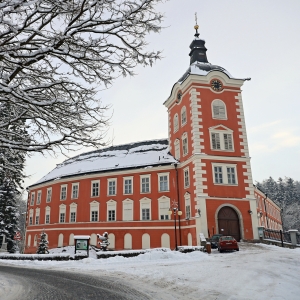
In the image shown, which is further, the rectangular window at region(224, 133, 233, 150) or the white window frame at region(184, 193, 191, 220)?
the rectangular window at region(224, 133, 233, 150)

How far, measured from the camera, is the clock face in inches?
1202

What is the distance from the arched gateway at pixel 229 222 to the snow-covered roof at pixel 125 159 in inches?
294

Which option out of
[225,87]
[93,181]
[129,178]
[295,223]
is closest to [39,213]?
[93,181]

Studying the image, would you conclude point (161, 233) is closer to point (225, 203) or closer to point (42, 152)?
point (225, 203)

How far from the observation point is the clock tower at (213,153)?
26.2 metres

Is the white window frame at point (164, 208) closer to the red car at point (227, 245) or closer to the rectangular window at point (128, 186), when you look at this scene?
the rectangular window at point (128, 186)

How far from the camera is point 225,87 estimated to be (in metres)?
30.7

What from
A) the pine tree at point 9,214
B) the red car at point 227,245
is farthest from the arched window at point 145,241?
the pine tree at point 9,214

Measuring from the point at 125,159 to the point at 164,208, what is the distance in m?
8.29

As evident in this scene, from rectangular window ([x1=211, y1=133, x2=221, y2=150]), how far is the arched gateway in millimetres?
5635

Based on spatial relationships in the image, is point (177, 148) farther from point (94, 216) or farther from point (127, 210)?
point (94, 216)

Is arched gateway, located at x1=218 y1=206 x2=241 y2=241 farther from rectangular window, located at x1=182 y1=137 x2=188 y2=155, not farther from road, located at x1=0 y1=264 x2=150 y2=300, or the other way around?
road, located at x1=0 y1=264 x2=150 y2=300

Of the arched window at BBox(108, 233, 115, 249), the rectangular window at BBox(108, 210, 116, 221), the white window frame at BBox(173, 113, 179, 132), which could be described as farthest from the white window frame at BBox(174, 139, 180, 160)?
the arched window at BBox(108, 233, 115, 249)

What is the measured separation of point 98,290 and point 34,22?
24.1 feet
